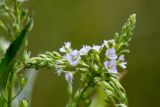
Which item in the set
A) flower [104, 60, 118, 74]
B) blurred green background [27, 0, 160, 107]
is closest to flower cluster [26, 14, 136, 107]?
flower [104, 60, 118, 74]

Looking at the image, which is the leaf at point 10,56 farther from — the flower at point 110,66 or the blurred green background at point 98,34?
the blurred green background at point 98,34

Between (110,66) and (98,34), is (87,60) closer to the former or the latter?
(110,66)

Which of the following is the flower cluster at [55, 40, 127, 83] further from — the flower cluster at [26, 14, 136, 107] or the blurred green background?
the blurred green background

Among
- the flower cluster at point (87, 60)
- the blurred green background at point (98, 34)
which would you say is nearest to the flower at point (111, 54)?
the flower cluster at point (87, 60)

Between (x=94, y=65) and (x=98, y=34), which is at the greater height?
(x=98, y=34)

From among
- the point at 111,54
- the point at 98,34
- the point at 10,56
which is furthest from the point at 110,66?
the point at 98,34

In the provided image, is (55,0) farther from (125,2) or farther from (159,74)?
(159,74)
